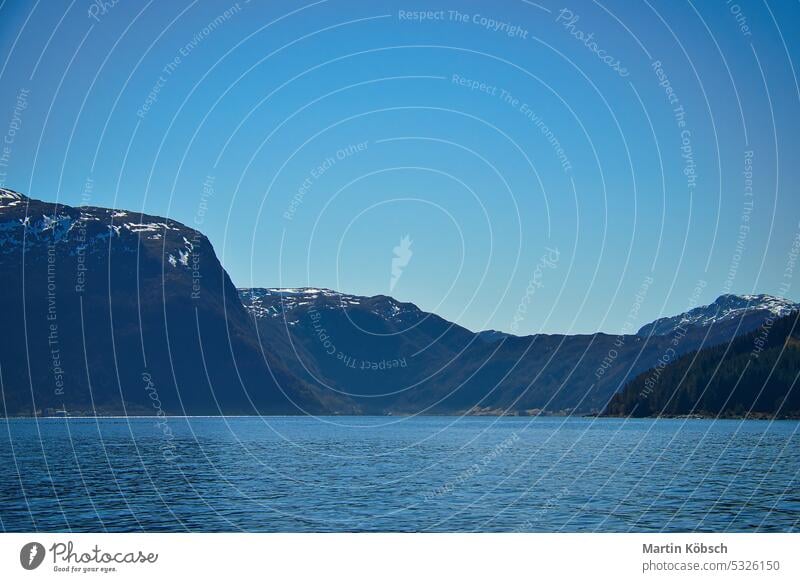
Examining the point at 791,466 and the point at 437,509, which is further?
the point at 791,466

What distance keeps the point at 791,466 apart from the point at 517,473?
3444cm

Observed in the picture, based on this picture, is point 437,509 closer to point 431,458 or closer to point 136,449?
point 431,458

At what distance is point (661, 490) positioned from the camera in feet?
279
